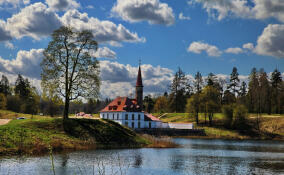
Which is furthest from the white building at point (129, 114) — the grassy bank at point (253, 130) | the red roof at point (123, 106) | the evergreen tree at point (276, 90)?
the evergreen tree at point (276, 90)

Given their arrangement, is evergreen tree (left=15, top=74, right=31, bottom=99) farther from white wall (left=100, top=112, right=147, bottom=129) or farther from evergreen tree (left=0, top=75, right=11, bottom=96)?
white wall (left=100, top=112, right=147, bottom=129)

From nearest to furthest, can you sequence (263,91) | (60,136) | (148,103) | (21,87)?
(60,136) → (263,91) → (21,87) → (148,103)

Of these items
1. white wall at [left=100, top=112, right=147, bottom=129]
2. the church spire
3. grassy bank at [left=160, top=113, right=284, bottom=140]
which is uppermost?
the church spire

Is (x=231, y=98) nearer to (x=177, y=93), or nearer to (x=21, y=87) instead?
(x=177, y=93)

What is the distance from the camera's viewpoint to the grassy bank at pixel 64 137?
114 ft

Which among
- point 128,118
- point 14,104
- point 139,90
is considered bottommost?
point 128,118

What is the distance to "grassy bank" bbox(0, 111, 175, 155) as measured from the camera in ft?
114

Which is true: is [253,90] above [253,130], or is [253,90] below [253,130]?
above

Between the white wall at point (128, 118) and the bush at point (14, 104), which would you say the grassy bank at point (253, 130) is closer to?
the white wall at point (128, 118)

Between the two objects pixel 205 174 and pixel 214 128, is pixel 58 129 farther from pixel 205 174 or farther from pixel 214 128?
pixel 214 128

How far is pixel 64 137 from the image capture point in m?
43.6

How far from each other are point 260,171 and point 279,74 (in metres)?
92.0

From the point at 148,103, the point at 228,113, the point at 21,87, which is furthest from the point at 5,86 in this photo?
the point at 228,113

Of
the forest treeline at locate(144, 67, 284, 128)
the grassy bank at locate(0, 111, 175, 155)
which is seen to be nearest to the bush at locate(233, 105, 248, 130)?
the forest treeline at locate(144, 67, 284, 128)
